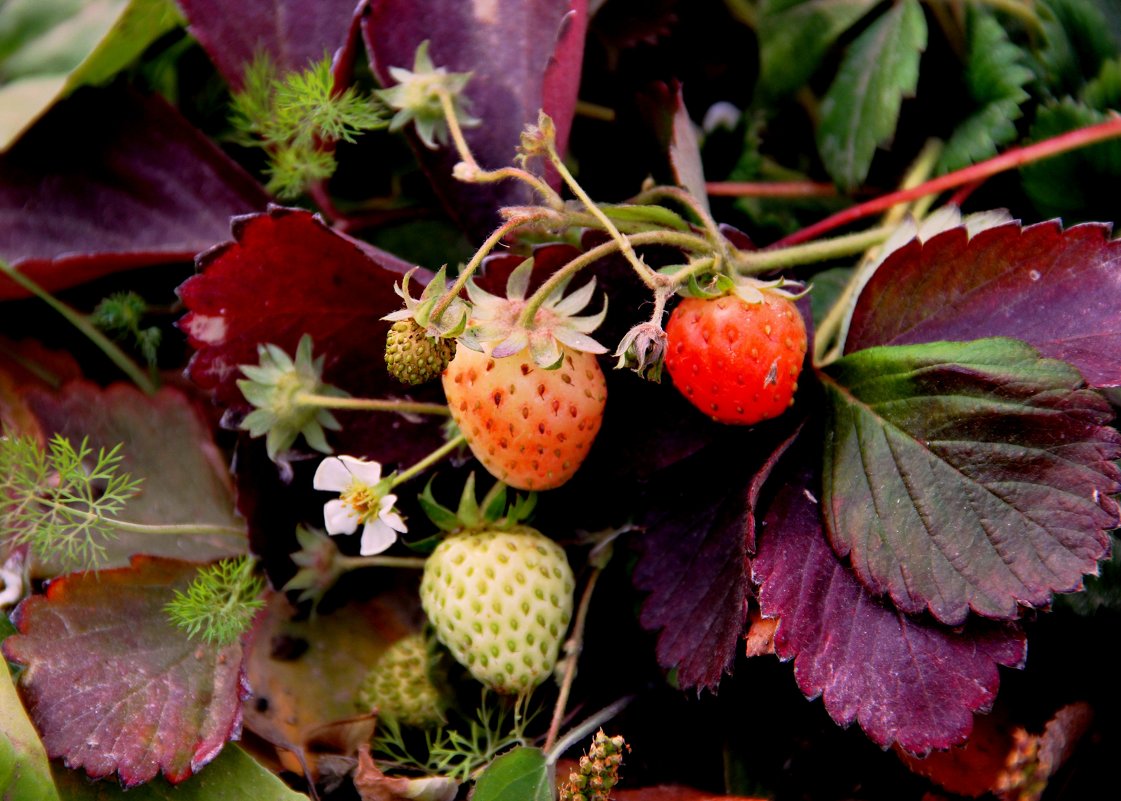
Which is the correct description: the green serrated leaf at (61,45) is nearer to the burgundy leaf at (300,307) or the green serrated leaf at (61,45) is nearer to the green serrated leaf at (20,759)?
the burgundy leaf at (300,307)

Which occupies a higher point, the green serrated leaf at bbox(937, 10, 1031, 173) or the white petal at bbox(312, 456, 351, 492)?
the white petal at bbox(312, 456, 351, 492)

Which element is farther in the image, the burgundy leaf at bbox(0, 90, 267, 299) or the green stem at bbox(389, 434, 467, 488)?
the burgundy leaf at bbox(0, 90, 267, 299)

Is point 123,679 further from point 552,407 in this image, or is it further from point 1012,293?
point 1012,293

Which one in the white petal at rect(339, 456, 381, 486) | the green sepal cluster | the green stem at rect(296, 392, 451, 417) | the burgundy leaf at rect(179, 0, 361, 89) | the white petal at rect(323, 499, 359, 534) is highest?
the burgundy leaf at rect(179, 0, 361, 89)

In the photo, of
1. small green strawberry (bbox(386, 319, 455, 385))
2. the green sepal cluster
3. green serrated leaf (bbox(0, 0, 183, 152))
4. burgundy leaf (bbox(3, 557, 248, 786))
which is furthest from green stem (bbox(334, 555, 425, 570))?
green serrated leaf (bbox(0, 0, 183, 152))

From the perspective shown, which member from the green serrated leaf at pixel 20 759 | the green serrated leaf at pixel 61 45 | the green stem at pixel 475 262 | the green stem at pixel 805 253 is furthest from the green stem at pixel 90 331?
the green stem at pixel 805 253

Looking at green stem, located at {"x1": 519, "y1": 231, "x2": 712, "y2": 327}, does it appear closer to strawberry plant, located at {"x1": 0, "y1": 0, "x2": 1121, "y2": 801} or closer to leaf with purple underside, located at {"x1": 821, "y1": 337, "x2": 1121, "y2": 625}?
strawberry plant, located at {"x1": 0, "y1": 0, "x2": 1121, "y2": 801}

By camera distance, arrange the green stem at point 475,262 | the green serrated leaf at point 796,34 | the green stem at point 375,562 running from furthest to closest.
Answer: the green serrated leaf at point 796,34
the green stem at point 375,562
the green stem at point 475,262
